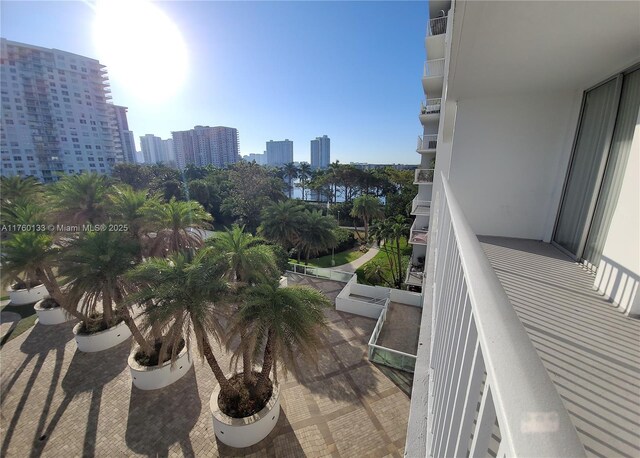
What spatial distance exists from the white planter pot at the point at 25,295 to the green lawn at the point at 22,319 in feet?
0.77

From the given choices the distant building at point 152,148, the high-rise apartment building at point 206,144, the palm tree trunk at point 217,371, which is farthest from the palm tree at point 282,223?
the distant building at point 152,148

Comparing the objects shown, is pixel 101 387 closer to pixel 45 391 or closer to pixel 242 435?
pixel 45 391

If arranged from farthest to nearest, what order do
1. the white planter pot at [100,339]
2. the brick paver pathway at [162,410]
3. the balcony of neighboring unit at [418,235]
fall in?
the balcony of neighboring unit at [418,235] → the white planter pot at [100,339] → the brick paver pathway at [162,410]

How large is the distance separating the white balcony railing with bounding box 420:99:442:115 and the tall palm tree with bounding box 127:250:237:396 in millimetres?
16963

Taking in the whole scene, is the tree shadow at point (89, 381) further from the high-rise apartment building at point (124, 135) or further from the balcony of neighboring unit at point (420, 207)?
the high-rise apartment building at point (124, 135)

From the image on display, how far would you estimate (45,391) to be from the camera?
9094 mm

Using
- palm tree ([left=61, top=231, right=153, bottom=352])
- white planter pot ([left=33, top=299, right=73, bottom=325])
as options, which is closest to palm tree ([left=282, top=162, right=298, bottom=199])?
white planter pot ([left=33, top=299, right=73, bottom=325])

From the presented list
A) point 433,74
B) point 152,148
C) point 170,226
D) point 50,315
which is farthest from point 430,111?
point 152,148

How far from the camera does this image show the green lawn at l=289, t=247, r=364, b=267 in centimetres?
2337

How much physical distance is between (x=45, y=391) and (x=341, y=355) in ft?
31.7

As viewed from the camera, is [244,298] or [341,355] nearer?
[244,298]

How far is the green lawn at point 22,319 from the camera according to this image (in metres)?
11.5

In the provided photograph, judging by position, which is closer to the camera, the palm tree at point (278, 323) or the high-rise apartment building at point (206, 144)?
the palm tree at point (278, 323)

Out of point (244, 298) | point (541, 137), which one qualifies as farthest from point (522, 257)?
point (244, 298)
